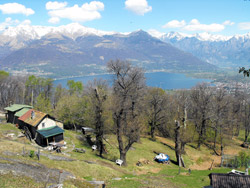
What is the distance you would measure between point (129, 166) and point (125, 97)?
479 inches

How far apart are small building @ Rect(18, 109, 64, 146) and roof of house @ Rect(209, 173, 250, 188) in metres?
28.9

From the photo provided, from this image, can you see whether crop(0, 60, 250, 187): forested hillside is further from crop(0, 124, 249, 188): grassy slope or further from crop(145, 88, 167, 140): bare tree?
crop(0, 124, 249, 188): grassy slope

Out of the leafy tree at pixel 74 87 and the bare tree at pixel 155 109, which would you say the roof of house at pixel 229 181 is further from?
the leafy tree at pixel 74 87

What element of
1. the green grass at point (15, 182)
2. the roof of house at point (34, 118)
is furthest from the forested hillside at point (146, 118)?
the green grass at point (15, 182)

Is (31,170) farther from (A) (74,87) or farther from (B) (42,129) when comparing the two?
(A) (74,87)

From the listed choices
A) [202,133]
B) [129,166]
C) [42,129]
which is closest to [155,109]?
[202,133]

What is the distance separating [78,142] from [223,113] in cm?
3581

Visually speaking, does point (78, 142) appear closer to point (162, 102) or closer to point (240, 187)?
point (162, 102)

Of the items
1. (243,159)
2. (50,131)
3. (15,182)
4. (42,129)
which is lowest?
(243,159)

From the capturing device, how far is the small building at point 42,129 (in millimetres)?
37062

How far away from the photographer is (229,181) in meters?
17.9

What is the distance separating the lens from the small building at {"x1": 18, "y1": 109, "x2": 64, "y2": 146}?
37.1 m

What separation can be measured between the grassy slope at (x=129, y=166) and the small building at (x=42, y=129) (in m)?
2.54

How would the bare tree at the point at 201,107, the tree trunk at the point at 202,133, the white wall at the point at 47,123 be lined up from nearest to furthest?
the white wall at the point at 47,123
the tree trunk at the point at 202,133
the bare tree at the point at 201,107
